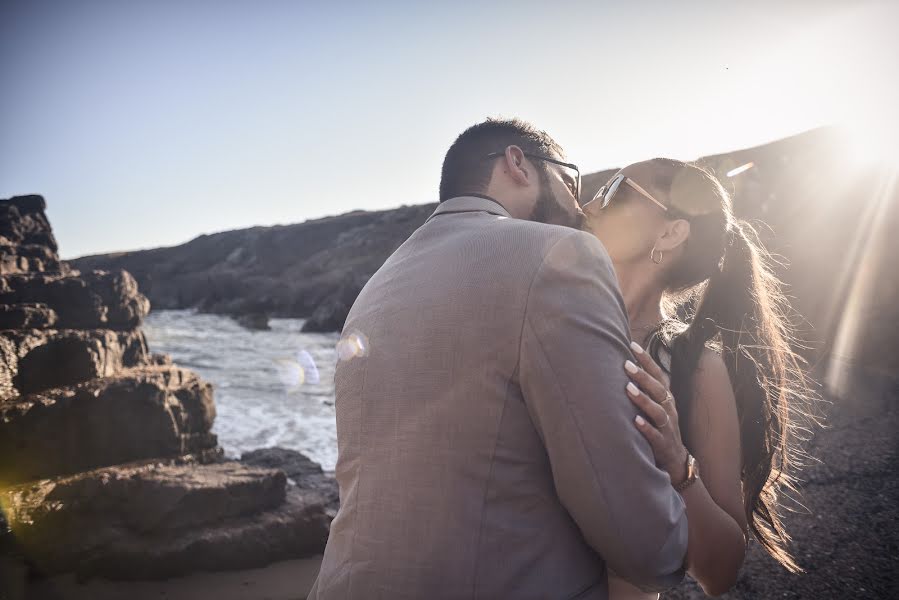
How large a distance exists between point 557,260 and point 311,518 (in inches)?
189

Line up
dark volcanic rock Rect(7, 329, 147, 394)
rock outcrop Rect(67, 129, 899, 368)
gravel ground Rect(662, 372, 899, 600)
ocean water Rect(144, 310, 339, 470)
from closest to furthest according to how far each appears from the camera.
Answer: gravel ground Rect(662, 372, 899, 600) → dark volcanic rock Rect(7, 329, 147, 394) → ocean water Rect(144, 310, 339, 470) → rock outcrop Rect(67, 129, 899, 368)

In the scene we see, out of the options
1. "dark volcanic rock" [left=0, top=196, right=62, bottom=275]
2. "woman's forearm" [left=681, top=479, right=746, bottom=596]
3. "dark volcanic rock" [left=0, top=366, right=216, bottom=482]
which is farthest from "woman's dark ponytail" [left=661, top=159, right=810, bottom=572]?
"dark volcanic rock" [left=0, top=196, right=62, bottom=275]

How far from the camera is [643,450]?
1.16 m

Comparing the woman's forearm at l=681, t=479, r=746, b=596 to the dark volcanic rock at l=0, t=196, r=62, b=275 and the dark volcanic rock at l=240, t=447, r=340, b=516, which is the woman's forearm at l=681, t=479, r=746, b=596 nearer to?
the dark volcanic rock at l=240, t=447, r=340, b=516

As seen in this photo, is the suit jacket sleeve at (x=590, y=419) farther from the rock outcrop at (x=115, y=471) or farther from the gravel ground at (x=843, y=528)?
the rock outcrop at (x=115, y=471)

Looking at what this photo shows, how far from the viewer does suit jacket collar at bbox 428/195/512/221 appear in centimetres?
154

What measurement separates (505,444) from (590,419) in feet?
0.65

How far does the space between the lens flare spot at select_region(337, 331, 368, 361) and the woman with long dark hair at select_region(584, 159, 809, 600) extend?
1273 mm

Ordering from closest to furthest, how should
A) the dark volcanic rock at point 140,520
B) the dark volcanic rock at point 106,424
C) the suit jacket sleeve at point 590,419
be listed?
the suit jacket sleeve at point 590,419, the dark volcanic rock at point 140,520, the dark volcanic rock at point 106,424

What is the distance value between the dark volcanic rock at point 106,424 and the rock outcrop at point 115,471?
1cm

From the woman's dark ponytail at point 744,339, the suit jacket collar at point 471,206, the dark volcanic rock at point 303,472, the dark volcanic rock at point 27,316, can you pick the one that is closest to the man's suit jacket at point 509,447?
the suit jacket collar at point 471,206

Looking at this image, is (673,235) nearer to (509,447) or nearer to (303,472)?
(509,447)

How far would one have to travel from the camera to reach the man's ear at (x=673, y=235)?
2.34 m

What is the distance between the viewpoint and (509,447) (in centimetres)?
118
